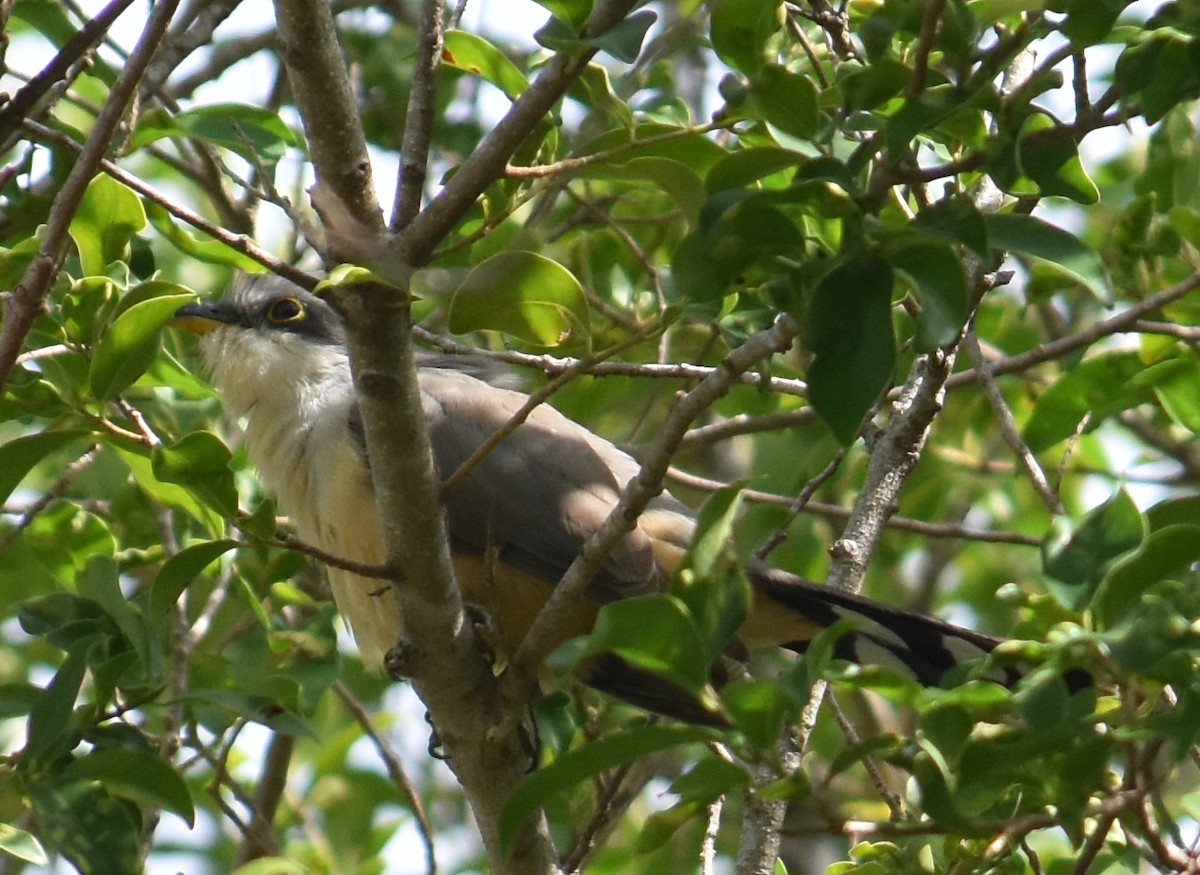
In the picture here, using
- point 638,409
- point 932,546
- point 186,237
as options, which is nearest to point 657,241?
point 638,409

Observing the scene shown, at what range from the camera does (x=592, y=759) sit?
7.46 ft

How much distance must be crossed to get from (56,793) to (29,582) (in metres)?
2.54

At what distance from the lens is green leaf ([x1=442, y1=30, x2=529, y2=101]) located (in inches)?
121

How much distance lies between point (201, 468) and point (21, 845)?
0.84 metres

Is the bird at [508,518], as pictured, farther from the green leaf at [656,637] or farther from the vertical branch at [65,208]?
the green leaf at [656,637]

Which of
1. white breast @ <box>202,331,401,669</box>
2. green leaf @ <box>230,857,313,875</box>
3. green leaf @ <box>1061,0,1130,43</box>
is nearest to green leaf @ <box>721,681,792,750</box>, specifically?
green leaf @ <box>1061,0,1130,43</box>

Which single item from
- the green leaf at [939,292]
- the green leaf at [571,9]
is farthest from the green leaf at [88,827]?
the green leaf at [939,292]

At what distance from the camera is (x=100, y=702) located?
296 centimetres

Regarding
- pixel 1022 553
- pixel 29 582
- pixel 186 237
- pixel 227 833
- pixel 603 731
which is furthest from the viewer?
pixel 1022 553

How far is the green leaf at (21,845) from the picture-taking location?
2.91 metres

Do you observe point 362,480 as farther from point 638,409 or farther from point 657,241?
point 638,409

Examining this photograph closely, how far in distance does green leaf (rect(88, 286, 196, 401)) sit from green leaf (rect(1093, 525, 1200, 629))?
164 centimetres

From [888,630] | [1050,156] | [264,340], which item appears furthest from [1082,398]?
[264,340]

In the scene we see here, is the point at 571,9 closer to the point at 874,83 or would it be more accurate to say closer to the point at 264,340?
the point at 874,83
